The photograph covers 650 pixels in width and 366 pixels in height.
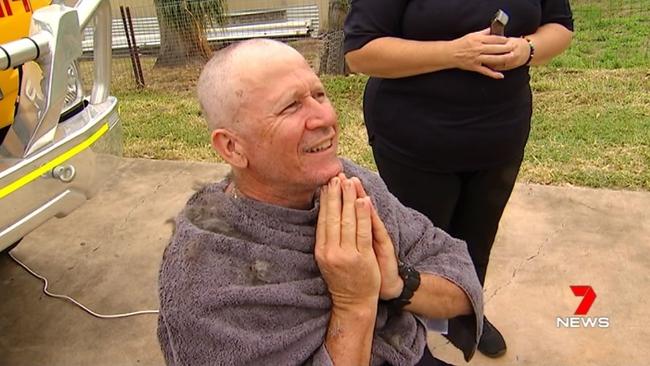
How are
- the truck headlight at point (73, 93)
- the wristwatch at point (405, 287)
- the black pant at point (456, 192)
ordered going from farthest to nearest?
the truck headlight at point (73, 93), the black pant at point (456, 192), the wristwatch at point (405, 287)

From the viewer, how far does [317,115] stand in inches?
52.7

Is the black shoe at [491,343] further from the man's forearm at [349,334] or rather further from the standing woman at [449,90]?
the man's forearm at [349,334]

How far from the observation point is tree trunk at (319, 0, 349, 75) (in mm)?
6797

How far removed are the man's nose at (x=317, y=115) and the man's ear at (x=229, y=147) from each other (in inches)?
5.9

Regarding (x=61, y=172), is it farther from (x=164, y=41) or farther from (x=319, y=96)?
(x=164, y=41)

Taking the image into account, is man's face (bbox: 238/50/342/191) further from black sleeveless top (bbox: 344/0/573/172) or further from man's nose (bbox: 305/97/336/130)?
black sleeveless top (bbox: 344/0/573/172)

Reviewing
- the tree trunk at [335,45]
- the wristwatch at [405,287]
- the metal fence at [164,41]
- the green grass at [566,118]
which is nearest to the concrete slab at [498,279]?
the green grass at [566,118]

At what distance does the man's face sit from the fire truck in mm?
1084

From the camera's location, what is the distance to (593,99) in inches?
207

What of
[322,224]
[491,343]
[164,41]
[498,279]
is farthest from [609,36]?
[322,224]

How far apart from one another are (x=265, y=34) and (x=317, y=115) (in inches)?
312

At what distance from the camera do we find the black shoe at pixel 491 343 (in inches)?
102

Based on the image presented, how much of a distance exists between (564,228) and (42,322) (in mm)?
2628

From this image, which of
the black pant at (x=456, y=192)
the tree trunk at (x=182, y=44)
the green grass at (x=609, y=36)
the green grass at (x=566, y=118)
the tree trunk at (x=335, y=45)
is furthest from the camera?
the tree trunk at (x=182, y=44)
